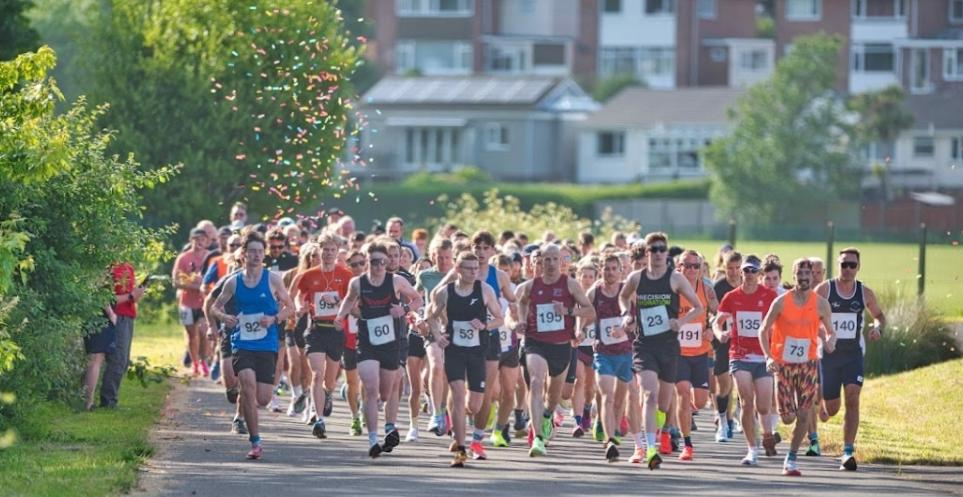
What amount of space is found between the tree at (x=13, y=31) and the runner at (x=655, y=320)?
11778 mm

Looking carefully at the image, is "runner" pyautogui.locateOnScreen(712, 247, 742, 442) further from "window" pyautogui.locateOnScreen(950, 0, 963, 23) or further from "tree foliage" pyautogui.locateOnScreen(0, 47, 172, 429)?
"window" pyautogui.locateOnScreen(950, 0, 963, 23)

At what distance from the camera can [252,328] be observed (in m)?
16.5

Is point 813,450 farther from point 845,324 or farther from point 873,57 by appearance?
point 873,57

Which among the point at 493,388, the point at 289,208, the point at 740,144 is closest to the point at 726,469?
the point at 493,388

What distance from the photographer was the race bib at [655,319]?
16.7 meters

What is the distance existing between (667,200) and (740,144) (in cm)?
419

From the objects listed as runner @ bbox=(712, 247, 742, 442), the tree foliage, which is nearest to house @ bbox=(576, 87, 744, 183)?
runner @ bbox=(712, 247, 742, 442)

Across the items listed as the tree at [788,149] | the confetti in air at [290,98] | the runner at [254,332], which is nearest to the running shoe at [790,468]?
the runner at [254,332]

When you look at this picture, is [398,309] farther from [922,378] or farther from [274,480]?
[922,378]

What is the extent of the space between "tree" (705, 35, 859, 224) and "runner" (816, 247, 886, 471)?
50249 millimetres

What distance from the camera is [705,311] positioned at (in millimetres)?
18359

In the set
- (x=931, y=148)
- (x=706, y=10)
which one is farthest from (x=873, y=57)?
(x=931, y=148)

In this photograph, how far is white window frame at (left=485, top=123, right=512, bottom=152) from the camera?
87.8 meters

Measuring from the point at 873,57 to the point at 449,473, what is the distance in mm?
75728
